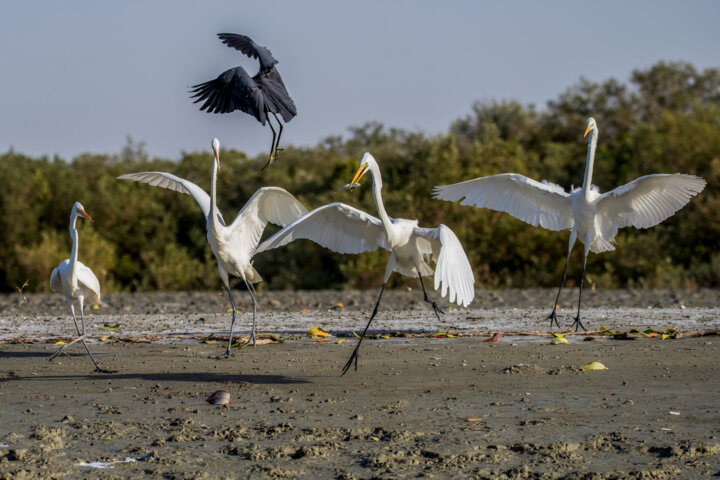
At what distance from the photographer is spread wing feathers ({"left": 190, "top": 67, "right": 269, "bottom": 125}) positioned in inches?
334

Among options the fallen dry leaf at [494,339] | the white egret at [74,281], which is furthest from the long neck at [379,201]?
the white egret at [74,281]

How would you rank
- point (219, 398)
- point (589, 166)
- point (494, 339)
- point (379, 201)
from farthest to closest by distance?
point (589, 166)
point (494, 339)
point (379, 201)
point (219, 398)

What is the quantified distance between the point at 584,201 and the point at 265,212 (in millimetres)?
3697

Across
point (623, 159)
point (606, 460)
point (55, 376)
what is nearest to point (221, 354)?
point (55, 376)

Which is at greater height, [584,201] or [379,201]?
[584,201]

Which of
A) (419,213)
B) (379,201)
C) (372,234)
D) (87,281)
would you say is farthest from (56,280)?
(419,213)

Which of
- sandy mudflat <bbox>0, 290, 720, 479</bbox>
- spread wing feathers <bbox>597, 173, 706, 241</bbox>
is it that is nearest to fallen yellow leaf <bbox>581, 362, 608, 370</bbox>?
sandy mudflat <bbox>0, 290, 720, 479</bbox>

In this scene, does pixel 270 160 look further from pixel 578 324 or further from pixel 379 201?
pixel 578 324

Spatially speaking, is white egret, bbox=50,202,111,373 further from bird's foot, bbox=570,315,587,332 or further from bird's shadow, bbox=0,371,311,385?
bird's foot, bbox=570,315,587,332

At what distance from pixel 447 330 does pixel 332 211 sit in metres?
2.63

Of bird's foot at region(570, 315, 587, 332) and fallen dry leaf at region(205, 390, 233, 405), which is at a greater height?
bird's foot at region(570, 315, 587, 332)

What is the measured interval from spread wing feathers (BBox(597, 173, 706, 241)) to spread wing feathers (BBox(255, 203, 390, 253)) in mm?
3030

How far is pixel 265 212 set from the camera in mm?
10102

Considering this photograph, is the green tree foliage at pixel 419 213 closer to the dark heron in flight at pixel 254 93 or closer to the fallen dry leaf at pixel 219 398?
the dark heron in flight at pixel 254 93
